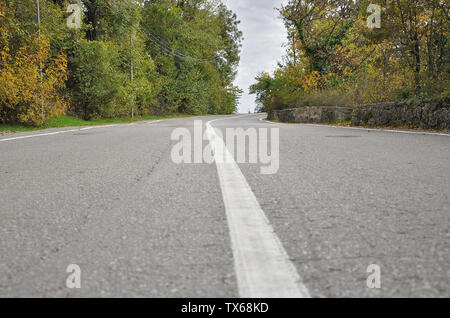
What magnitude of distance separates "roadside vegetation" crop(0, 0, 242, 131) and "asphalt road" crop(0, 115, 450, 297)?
13.7 metres

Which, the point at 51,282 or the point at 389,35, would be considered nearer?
the point at 51,282

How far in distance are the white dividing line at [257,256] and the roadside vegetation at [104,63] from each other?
1493 cm

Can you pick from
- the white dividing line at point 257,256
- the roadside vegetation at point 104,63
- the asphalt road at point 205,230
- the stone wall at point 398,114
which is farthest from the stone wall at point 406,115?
the roadside vegetation at point 104,63

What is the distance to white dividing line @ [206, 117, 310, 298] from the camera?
47.2 inches

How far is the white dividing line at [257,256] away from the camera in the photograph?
1.20m

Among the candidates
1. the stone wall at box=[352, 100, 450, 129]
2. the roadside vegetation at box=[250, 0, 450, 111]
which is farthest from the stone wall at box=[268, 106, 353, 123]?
the stone wall at box=[352, 100, 450, 129]

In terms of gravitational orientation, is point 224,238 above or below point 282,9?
below

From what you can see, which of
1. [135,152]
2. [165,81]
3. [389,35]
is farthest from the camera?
[165,81]

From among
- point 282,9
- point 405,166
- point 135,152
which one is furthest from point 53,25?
point 405,166

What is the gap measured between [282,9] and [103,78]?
12.1 metres

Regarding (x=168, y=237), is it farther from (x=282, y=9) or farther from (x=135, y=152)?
(x=282, y=9)

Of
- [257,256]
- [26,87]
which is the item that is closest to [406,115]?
[257,256]

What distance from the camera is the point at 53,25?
20.1 meters

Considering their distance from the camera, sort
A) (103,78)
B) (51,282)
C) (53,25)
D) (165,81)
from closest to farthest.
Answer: (51,282) → (53,25) → (103,78) → (165,81)
